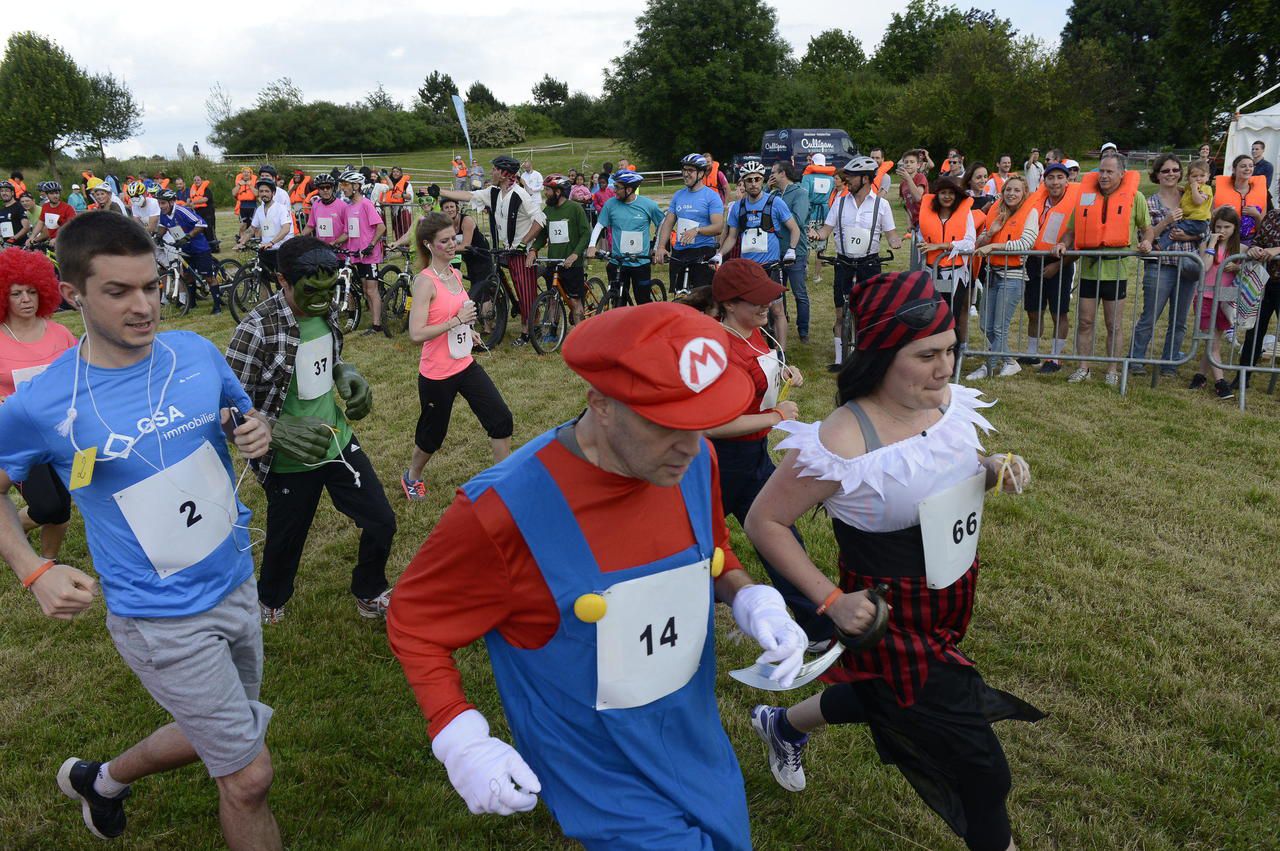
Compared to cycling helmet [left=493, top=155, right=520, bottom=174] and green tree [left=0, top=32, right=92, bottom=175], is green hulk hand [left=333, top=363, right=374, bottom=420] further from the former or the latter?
green tree [left=0, top=32, right=92, bottom=175]

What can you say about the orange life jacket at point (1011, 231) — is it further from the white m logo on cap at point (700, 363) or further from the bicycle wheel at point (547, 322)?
the white m logo on cap at point (700, 363)

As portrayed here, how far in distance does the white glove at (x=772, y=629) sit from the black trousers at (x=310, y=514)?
2.90m

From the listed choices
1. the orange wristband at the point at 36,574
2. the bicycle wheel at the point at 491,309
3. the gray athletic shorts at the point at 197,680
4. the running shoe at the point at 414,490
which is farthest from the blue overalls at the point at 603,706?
the bicycle wheel at the point at 491,309

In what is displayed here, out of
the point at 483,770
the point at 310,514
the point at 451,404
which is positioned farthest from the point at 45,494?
Answer: the point at 451,404

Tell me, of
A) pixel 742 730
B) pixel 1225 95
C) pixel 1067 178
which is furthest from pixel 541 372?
pixel 1225 95

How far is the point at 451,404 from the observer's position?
20.6ft

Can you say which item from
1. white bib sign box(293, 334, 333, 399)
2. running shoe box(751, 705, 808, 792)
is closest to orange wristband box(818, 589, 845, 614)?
running shoe box(751, 705, 808, 792)

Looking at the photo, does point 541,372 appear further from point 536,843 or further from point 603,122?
point 603,122

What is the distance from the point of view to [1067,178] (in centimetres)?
934

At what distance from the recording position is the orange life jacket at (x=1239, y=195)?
32.2ft

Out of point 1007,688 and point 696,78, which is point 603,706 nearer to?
point 1007,688

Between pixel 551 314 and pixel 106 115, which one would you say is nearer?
pixel 551 314

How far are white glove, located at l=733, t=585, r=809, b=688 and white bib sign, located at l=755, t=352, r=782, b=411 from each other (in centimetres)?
217

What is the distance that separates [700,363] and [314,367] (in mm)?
3279
